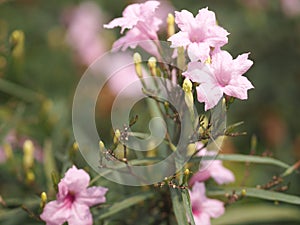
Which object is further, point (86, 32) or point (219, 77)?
point (86, 32)

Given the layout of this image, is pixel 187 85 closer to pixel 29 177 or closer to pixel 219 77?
pixel 219 77

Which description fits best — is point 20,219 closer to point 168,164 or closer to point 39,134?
point 39,134

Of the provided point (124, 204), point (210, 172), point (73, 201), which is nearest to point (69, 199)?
point (73, 201)

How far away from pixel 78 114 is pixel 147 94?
817 mm

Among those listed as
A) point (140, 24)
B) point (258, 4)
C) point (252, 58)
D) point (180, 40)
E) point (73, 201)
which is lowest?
point (73, 201)

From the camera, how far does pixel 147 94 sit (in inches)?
55.7

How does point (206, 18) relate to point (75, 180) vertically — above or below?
above

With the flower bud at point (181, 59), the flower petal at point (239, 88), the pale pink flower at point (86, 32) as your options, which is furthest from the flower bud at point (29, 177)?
the pale pink flower at point (86, 32)

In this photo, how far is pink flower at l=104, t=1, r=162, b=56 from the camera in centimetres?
139

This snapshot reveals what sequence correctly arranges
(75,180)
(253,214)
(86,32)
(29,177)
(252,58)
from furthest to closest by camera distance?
(86,32)
(252,58)
(253,214)
(29,177)
(75,180)

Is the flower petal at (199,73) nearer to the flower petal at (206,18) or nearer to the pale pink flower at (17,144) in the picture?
the flower petal at (206,18)

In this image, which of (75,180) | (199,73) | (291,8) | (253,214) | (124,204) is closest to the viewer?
(199,73)

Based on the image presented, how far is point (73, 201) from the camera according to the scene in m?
1.39

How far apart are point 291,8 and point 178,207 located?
6.14 ft
